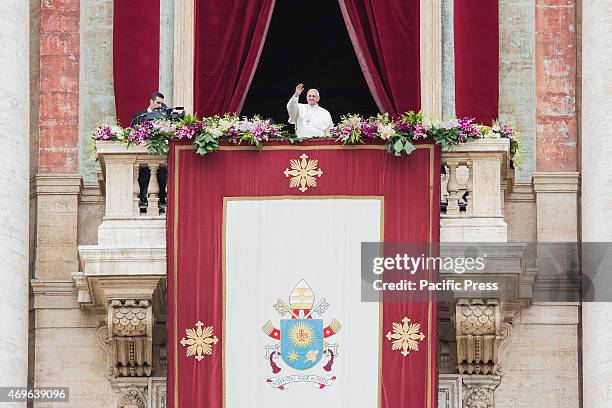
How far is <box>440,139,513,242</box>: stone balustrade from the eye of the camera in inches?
1081

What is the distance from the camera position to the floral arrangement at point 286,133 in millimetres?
27641

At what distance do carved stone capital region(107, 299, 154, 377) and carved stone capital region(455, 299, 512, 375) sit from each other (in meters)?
3.43

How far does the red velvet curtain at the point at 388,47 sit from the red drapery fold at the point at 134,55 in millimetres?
2324

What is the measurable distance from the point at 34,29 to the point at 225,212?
13.7ft

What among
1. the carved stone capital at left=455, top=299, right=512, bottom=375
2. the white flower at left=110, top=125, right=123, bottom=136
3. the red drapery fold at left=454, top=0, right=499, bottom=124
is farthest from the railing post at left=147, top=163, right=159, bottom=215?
the red drapery fold at left=454, top=0, right=499, bottom=124

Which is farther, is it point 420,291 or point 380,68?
point 380,68

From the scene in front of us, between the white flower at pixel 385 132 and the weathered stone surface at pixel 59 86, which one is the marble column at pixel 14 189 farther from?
the white flower at pixel 385 132

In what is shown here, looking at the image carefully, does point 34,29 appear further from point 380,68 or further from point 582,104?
point 582,104

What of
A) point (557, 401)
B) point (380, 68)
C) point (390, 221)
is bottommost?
point (557, 401)

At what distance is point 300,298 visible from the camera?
1085 inches

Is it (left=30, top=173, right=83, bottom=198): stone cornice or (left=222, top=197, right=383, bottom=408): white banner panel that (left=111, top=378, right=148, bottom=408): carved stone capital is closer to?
(left=222, top=197, right=383, bottom=408): white banner panel

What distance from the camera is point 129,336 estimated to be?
28.1 m

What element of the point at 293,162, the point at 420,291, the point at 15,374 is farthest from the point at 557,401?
the point at 15,374

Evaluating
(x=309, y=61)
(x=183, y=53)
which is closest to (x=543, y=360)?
(x=183, y=53)
